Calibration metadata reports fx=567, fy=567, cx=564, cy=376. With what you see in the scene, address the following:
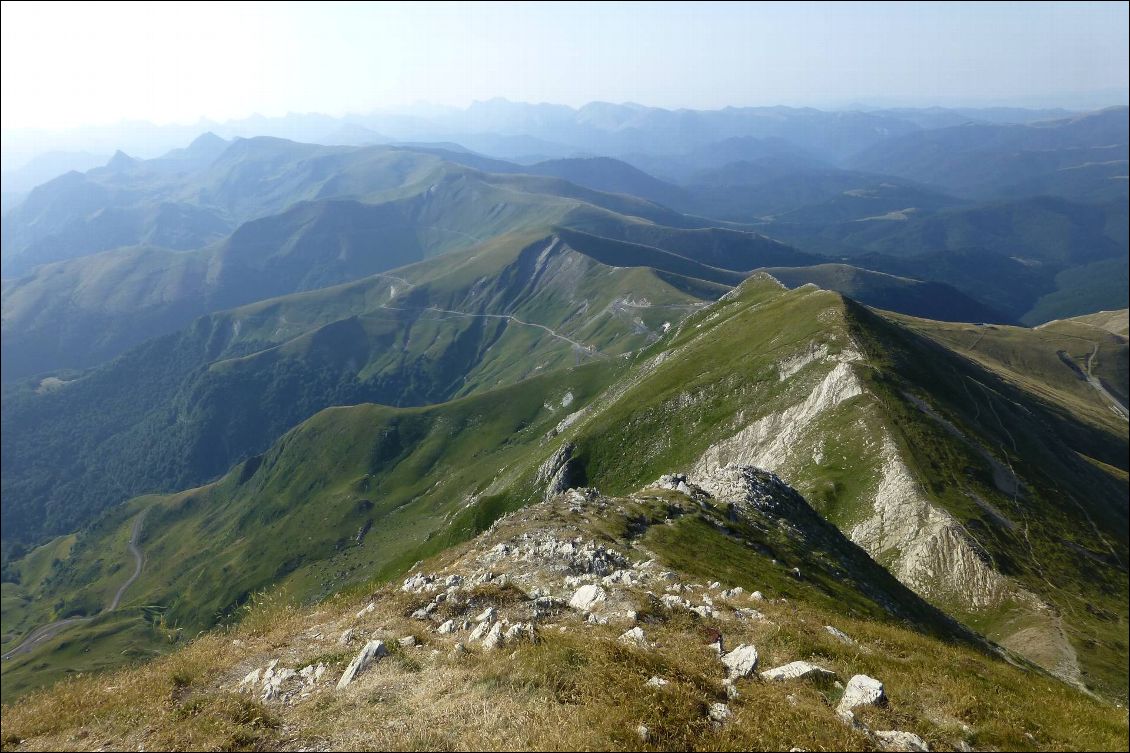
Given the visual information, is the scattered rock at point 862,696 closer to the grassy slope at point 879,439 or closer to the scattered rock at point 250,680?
the scattered rock at point 250,680

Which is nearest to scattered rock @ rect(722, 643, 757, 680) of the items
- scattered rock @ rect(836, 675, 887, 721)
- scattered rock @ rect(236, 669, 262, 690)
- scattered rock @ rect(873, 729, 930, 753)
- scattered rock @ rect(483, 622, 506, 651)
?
scattered rock @ rect(836, 675, 887, 721)

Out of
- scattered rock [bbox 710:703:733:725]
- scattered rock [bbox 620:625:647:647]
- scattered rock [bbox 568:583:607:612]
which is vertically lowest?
scattered rock [bbox 568:583:607:612]

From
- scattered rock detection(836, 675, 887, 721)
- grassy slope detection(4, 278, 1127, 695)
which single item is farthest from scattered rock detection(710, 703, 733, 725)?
grassy slope detection(4, 278, 1127, 695)

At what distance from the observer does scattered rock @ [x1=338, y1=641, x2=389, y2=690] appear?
55.8 ft

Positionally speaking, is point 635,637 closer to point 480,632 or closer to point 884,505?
point 480,632

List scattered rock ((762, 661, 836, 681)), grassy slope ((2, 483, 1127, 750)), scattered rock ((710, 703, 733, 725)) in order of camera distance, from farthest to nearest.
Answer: scattered rock ((762, 661, 836, 681)) < scattered rock ((710, 703, 733, 725)) < grassy slope ((2, 483, 1127, 750))

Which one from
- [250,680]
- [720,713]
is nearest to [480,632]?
[250,680]

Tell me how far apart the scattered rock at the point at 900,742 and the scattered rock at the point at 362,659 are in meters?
14.1

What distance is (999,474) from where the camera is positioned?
83312 mm

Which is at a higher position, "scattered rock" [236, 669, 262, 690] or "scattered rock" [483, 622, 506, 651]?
"scattered rock" [483, 622, 506, 651]

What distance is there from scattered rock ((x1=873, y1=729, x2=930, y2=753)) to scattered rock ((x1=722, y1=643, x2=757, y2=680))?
3.72 meters

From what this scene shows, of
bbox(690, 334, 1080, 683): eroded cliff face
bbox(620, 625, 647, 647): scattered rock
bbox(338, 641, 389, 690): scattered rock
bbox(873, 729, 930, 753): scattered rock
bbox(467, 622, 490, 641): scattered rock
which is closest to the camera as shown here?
bbox(873, 729, 930, 753): scattered rock

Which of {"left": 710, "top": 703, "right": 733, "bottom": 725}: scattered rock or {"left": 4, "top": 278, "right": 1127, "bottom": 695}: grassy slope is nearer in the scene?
{"left": 710, "top": 703, "right": 733, "bottom": 725}: scattered rock

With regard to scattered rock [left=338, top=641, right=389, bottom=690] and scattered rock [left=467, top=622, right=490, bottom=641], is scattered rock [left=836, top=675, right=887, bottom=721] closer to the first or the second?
scattered rock [left=467, top=622, right=490, bottom=641]
